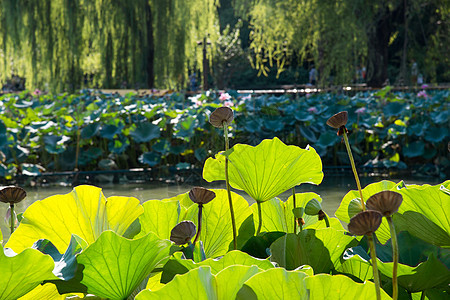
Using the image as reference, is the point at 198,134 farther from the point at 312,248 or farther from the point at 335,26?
the point at 312,248

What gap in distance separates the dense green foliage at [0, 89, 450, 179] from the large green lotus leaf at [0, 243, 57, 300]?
4.05m

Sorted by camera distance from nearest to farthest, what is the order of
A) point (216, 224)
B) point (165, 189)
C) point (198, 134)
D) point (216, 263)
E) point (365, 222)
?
point (365, 222) → point (216, 263) → point (216, 224) → point (165, 189) → point (198, 134)

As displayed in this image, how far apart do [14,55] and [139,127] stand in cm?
408

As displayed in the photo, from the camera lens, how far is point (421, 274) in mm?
479

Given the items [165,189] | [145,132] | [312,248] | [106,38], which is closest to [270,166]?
[312,248]

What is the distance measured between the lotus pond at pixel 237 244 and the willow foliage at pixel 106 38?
7.82 m

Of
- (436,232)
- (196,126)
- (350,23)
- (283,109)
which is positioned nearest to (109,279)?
(436,232)

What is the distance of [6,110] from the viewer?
553cm

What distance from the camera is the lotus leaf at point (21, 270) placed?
41cm

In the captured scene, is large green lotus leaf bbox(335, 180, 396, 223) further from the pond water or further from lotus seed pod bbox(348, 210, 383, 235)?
the pond water

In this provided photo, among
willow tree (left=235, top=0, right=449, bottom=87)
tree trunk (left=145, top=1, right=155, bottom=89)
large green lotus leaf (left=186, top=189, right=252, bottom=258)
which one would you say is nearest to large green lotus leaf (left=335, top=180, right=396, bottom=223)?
large green lotus leaf (left=186, top=189, right=252, bottom=258)

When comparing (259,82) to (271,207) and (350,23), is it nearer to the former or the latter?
(350,23)

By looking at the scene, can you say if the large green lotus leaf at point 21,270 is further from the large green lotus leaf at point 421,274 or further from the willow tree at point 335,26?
the willow tree at point 335,26

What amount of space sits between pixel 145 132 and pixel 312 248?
4.23 metres
